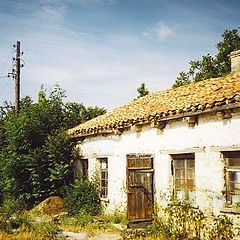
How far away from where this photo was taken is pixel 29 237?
1037 centimetres

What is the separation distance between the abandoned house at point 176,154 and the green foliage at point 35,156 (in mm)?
1827

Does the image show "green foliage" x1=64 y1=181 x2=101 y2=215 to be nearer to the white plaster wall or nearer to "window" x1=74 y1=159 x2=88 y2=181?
the white plaster wall

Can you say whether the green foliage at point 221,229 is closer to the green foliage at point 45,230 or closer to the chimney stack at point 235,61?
the green foliage at point 45,230

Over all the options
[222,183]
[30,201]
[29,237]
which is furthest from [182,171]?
[30,201]

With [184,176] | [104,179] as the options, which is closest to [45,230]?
[184,176]

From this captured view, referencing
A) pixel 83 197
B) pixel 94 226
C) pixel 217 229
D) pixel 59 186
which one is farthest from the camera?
pixel 59 186

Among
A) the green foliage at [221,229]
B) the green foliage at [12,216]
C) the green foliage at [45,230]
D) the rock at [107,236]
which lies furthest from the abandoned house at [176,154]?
the green foliage at [12,216]

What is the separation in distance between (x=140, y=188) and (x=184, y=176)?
1.66 metres

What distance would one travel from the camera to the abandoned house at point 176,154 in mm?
9711

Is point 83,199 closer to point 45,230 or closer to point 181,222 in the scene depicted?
point 45,230

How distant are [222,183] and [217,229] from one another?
3.74 feet

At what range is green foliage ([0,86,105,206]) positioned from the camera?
16766 millimetres

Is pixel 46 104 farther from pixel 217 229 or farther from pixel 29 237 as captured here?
pixel 217 229

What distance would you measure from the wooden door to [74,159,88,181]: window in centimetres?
483
